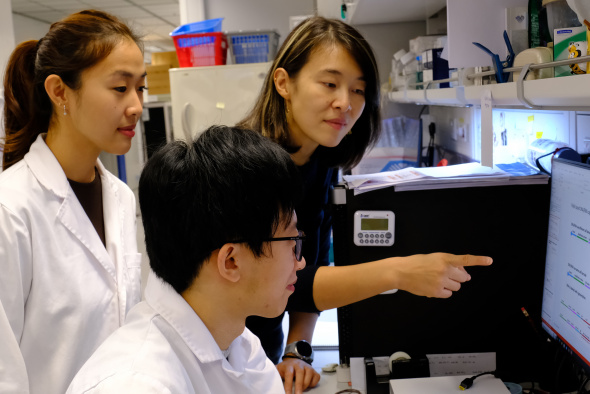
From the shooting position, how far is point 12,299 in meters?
1.25

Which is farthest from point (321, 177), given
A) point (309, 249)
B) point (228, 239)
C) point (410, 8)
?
point (410, 8)

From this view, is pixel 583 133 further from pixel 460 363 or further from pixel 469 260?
pixel 460 363

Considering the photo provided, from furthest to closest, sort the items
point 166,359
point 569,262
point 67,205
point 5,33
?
1. point 5,33
2. point 67,205
3. point 569,262
4. point 166,359

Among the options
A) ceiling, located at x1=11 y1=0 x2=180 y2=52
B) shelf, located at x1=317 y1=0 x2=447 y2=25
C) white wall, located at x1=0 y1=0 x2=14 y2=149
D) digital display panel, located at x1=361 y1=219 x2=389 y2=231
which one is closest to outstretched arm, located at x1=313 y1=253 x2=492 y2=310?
digital display panel, located at x1=361 y1=219 x2=389 y2=231

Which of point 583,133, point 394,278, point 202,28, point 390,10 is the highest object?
point 202,28

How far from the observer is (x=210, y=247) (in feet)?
3.00

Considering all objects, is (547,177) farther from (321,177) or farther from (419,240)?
(321,177)

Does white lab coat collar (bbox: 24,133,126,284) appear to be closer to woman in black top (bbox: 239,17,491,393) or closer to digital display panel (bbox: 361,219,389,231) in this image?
woman in black top (bbox: 239,17,491,393)

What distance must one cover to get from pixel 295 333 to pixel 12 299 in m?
0.73

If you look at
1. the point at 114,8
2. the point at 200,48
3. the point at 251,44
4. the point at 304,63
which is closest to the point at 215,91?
the point at 200,48

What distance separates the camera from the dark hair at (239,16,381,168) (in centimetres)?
148

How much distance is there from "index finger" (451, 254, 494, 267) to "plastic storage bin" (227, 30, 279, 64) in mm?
2940

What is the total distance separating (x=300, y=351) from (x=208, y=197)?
0.73m

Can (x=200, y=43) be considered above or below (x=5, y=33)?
below
